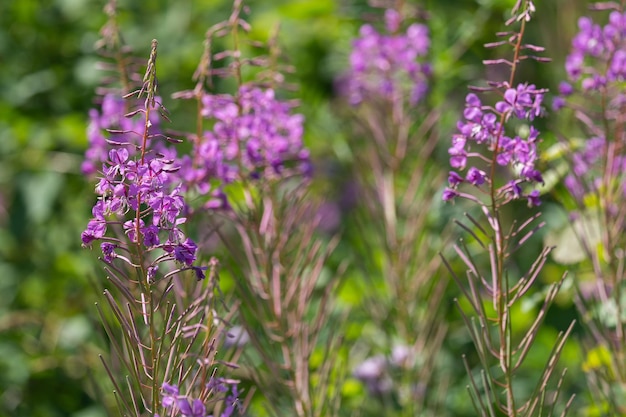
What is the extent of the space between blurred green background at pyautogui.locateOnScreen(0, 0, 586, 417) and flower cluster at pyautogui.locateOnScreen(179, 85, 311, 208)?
1058mm

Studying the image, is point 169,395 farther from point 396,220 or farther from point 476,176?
point 396,220

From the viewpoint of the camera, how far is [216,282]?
52.8 inches

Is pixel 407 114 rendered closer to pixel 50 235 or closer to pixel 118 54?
pixel 118 54

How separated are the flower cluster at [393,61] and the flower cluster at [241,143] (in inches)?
23.7

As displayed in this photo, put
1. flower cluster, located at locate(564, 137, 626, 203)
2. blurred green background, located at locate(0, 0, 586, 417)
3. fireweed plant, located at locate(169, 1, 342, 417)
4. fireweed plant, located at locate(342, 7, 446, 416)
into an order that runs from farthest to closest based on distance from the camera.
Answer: blurred green background, located at locate(0, 0, 586, 417)
fireweed plant, located at locate(342, 7, 446, 416)
flower cluster, located at locate(564, 137, 626, 203)
fireweed plant, located at locate(169, 1, 342, 417)

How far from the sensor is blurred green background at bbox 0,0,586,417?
2.93m

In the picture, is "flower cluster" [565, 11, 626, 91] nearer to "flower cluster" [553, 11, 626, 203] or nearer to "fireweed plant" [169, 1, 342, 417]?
"flower cluster" [553, 11, 626, 203]

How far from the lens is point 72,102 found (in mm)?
3264

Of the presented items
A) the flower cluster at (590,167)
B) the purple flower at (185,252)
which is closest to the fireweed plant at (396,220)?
the flower cluster at (590,167)

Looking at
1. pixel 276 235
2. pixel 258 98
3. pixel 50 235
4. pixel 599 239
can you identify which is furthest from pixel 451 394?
pixel 50 235

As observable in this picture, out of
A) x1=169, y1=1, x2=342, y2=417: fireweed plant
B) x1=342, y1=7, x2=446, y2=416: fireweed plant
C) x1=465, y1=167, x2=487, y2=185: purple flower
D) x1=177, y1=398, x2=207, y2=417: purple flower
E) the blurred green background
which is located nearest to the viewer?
x1=177, y1=398, x2=207, y2=417: purple flower

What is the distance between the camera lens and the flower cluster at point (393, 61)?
2459 mm

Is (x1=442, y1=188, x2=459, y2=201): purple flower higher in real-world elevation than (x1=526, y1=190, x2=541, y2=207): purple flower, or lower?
higher

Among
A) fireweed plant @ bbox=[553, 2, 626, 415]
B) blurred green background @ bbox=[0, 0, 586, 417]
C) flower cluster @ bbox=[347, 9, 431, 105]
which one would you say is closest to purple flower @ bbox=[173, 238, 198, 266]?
fireweed plant @ bbox=[553, 2, 626, 415]
